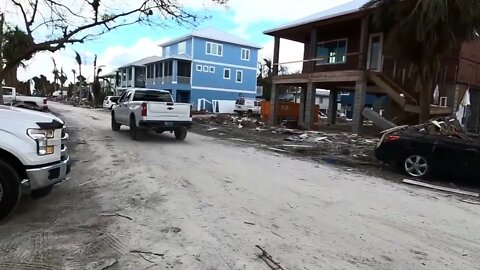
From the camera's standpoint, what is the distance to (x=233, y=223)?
5.56 meters

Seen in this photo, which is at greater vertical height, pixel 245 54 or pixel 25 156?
pixel 245 54

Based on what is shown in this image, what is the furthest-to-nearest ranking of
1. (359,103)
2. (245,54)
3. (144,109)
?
(245,54) < (359,103) < (144,109)

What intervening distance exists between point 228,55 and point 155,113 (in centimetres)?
4071

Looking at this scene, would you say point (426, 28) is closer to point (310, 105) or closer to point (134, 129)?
point (310, 105)

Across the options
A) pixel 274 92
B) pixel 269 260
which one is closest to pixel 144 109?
pixel 269 260

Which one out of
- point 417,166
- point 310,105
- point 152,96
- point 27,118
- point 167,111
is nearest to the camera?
point 27,118

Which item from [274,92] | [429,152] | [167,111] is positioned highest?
[274,92]

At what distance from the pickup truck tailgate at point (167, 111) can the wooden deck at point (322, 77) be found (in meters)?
10.0

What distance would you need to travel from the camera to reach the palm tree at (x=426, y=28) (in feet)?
45.0

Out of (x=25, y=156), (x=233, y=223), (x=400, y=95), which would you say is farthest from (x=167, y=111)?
(x=400, y=95)

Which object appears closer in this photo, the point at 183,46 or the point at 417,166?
the point at 417,166

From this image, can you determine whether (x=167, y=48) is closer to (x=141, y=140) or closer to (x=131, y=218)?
(x=141, y=140)

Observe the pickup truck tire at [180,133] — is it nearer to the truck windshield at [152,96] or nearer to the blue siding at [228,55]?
the truck windshield at [152,96]

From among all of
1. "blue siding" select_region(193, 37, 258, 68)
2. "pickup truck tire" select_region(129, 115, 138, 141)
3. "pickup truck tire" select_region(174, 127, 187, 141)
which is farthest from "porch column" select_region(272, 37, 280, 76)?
"blue siding" select_region(193, 37, 258, 68)
